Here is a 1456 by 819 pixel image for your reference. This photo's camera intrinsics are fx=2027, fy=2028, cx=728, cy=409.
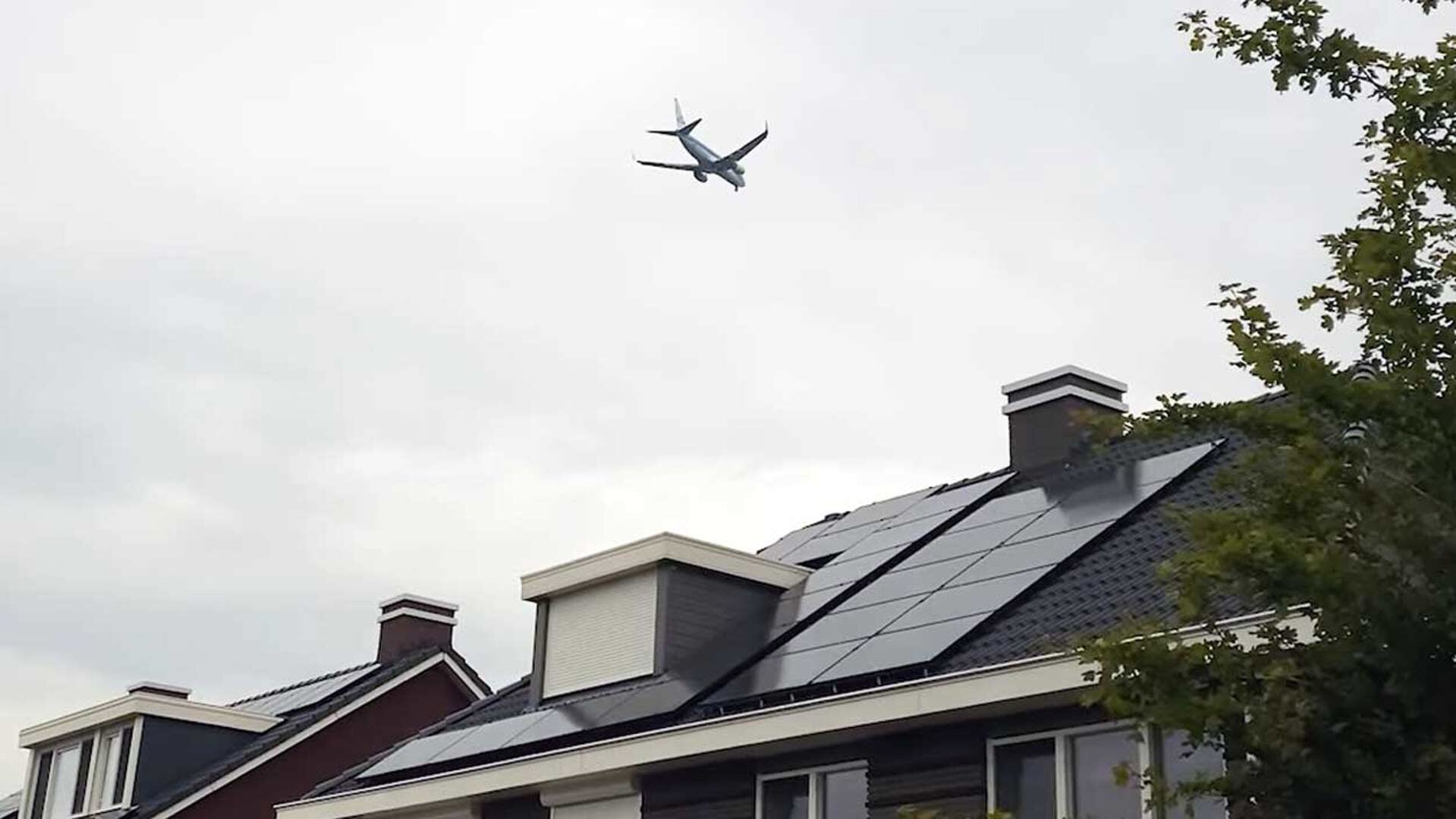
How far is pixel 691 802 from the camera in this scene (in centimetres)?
1748

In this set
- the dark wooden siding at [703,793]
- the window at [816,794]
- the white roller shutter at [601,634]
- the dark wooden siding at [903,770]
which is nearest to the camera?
the dark wooden siding at [903,770]

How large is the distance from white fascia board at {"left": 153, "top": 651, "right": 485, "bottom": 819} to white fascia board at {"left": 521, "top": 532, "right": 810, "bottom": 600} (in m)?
9.26

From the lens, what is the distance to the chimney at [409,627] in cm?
3200

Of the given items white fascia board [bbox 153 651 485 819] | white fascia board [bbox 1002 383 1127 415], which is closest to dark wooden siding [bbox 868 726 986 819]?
white fascia board [bbox 1002 383 1127 415]

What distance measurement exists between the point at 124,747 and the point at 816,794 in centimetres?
1618

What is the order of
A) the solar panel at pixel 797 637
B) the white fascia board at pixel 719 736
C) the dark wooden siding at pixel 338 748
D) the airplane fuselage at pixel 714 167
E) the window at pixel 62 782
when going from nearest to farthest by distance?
the white fascia board at pixel 719 736 < the solar panel at pixel 797 637 < the airplane fuselage at pixel 714 167 < the dark wooden siding at pixel 338 748 < the window at pixel 62 782

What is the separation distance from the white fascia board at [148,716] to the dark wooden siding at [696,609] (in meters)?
12.3

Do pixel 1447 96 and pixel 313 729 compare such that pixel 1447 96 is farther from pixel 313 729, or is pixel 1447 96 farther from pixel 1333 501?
pixel 313 729

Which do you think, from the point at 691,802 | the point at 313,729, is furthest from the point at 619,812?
the point at 313,729

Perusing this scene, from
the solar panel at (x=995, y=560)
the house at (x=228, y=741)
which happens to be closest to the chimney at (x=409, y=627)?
the house at (x=228, y=741)

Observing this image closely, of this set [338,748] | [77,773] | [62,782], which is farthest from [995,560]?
[62,782]

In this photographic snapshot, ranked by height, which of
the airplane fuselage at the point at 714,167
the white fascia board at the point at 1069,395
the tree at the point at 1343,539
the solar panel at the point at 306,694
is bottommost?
the tree at the point at 1343,539

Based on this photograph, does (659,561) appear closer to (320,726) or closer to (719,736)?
(719,736)

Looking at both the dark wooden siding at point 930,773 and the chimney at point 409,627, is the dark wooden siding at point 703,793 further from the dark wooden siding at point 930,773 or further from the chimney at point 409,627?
the chimney at point 409,627
